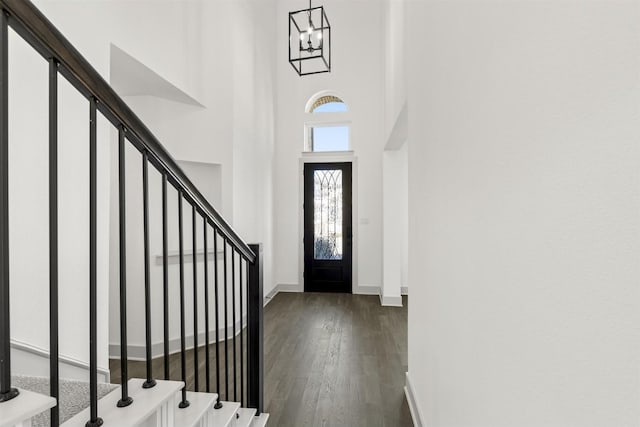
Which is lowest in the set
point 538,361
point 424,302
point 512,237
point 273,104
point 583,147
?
point 424,302

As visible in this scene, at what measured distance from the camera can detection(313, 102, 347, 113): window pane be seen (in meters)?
6.11

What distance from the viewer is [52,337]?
2.80ft

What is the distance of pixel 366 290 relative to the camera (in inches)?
235

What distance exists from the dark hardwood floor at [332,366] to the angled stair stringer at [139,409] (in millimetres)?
1315

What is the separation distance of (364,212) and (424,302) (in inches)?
155

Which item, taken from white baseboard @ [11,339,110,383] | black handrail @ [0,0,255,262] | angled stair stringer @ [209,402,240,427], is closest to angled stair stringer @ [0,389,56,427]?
black handrail @ [0,0,255,262]

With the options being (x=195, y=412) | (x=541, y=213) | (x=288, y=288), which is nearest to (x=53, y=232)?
(x=195, y=412)

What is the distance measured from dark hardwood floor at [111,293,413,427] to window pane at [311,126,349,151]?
2781 millimetres

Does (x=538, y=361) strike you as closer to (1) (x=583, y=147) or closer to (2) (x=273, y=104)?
(1) (x=583, y=147)

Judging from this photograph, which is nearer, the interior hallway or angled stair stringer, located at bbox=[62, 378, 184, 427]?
angled stair stringer, located at bbox=[62, 378, 184, 427]

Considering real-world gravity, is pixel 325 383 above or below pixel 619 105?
below

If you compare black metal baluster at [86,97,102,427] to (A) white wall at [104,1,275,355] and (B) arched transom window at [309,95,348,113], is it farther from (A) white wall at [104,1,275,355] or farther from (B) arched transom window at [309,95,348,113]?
(B) arched transom window at [309,95,348,113]

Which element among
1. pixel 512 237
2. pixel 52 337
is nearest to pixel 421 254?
pixel 512 237

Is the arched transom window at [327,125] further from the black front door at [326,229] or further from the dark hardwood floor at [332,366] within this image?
the dark hardwood floor at [332,366]
